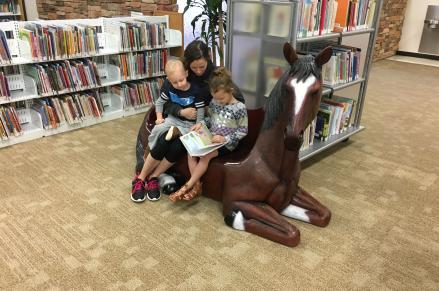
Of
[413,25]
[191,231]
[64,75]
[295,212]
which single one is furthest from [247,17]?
[413,25]

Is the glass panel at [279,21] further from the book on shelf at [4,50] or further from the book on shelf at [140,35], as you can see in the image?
the book on shelf at [4,50]

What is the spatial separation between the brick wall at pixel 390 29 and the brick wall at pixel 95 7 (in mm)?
4426

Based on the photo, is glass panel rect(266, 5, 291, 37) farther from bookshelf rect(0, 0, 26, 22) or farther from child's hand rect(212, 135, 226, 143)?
bookshelf rect(0, 0, 26, 22)

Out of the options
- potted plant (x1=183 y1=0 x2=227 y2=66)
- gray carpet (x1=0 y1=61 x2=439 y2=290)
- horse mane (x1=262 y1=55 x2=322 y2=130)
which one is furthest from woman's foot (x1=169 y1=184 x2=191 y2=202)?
potted plant (x1=183 y1=0 x2=227 y2=66)

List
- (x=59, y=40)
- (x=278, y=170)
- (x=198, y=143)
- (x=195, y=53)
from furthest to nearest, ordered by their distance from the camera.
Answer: (x=59, y=40), (x=195, y=53), (x=198, y=143), (x=278, y=170)

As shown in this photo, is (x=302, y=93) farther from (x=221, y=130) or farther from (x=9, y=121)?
(x=9, y=121)

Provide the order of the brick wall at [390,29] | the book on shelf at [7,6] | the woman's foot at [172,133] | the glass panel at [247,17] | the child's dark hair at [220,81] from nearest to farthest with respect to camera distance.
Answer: the child's dark hair at [220,81] → the woman's foot at [172,133] → the glass panel at [247,17] → the book on shelf at [7,6] → the brick wall at [390,29]

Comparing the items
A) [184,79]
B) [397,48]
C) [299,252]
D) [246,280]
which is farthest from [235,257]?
[397,48]

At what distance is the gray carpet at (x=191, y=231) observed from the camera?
1.93m

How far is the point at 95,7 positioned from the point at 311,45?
375cm

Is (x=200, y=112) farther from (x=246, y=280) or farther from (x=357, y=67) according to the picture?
(x=357, y=67)

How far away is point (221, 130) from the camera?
94.2 inches

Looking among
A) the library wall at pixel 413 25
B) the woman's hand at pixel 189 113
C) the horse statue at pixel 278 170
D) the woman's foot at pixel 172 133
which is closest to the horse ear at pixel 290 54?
the horse statue at pixel 278 170

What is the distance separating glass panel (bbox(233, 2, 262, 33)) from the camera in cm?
272
